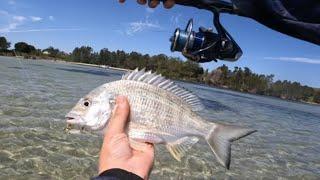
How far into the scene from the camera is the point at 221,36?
528cm

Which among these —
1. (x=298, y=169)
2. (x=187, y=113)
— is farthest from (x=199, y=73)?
(x=187, y=113)

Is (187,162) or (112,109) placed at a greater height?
(112,109)

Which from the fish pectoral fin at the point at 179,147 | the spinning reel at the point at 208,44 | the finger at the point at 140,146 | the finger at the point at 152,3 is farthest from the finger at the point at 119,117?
the spinning reel at the point at 208,44

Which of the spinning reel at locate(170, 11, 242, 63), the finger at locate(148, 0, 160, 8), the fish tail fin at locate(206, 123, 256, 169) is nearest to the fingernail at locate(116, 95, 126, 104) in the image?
the fish tail fin at locate(206, 123, 256, 169)

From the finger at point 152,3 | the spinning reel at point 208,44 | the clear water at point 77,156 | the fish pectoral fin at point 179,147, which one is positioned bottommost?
the clear water at point 77,156

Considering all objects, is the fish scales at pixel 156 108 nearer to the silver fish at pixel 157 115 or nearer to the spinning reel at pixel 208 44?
the silver fish at pixel 157 115

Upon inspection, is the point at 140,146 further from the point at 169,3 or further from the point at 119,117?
the point at 169,3

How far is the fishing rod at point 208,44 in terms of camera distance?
5270mm

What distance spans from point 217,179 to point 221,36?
5841 mm

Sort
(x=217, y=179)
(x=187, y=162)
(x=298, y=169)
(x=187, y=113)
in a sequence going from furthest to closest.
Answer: (x=298, y=169)
(x=187, y=162)
(x=217, y=179)
(x=187, y=113)

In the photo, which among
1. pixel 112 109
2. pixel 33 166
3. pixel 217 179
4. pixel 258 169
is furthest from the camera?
pixel 258 169

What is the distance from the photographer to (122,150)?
246 cm

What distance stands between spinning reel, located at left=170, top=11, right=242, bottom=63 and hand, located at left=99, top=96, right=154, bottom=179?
2.61 meters

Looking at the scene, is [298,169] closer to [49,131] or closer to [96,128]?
[49,131]
